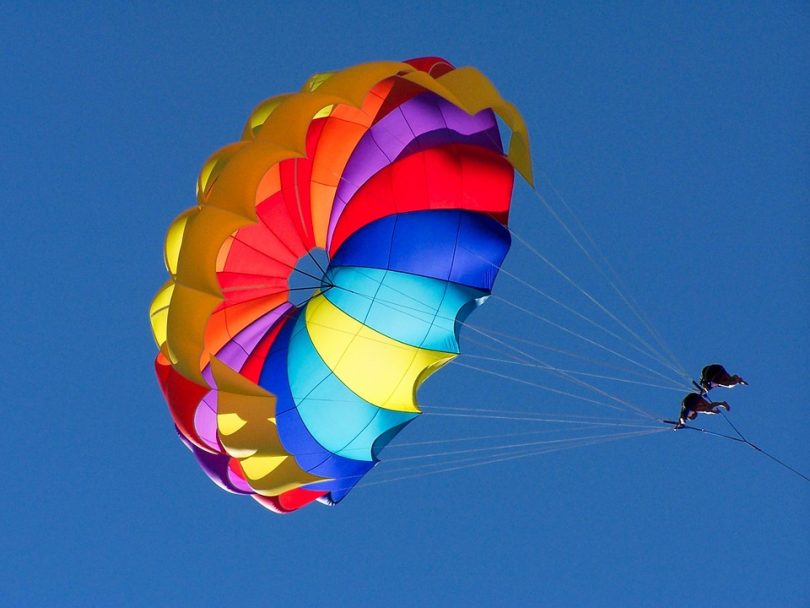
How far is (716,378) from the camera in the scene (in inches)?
450

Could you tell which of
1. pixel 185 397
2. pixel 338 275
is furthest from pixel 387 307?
pixel 185 397

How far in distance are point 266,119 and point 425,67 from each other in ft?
5.44

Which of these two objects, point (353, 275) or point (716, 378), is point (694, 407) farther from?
point (353, 275)

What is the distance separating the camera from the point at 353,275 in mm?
12391

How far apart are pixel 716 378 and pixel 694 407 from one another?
0.35 meters

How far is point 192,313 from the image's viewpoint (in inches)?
432

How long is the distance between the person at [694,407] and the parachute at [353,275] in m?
2.40

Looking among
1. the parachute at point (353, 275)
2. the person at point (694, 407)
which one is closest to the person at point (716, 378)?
the person at point (694, 407)

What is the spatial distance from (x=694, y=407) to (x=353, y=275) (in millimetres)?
3682

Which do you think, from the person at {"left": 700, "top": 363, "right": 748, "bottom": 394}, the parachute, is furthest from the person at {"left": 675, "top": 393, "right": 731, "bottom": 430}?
the parachute

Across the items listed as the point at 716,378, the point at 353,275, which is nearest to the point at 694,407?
the point at 716,378

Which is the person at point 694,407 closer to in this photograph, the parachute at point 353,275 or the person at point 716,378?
the person at point 716,378

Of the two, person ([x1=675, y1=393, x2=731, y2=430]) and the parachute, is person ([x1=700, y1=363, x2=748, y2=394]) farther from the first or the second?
the parachute

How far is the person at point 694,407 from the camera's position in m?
11.4
